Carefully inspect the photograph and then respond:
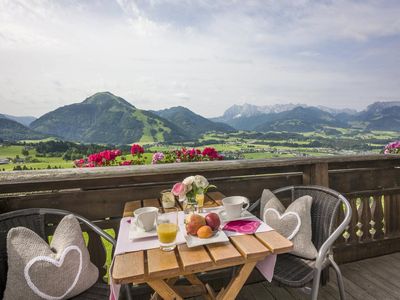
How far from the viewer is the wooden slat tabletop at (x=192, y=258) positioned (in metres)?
1.19

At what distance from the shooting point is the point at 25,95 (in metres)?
11.0

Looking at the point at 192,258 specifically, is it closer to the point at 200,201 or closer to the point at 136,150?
the point at 200,201

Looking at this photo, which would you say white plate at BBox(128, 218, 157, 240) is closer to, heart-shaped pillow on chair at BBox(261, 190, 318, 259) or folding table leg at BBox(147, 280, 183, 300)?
folding table leg at BBox(147, 280, 183, 300)

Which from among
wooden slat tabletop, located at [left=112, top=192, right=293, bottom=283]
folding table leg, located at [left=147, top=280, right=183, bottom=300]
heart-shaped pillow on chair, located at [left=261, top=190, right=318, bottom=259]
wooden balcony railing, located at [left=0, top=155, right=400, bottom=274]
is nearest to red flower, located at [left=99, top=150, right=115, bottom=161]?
wooden balcony railing, located at [left=0, top=155, right=400, bottom=274]

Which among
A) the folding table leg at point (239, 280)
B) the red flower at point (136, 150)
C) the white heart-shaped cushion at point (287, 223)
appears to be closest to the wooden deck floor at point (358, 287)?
the white heart-shaped cushion at point (287, 223)

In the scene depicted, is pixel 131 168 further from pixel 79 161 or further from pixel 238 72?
pixel 238 72

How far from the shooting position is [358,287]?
2584 mm

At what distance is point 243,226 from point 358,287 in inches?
73.4

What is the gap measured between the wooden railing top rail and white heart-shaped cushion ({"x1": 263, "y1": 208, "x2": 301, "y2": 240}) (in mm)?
591

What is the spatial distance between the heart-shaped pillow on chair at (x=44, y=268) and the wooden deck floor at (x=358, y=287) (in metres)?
1.63

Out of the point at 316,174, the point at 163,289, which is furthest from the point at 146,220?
the point at 316,174

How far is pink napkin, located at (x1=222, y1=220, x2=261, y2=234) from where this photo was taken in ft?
5.24

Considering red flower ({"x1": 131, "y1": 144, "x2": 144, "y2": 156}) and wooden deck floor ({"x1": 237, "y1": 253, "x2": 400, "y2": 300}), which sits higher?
red flower ({"x1": 131, "y1": 144, "x2": 144, "y2": 156})

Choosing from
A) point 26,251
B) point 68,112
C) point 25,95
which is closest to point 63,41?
point 26,251
